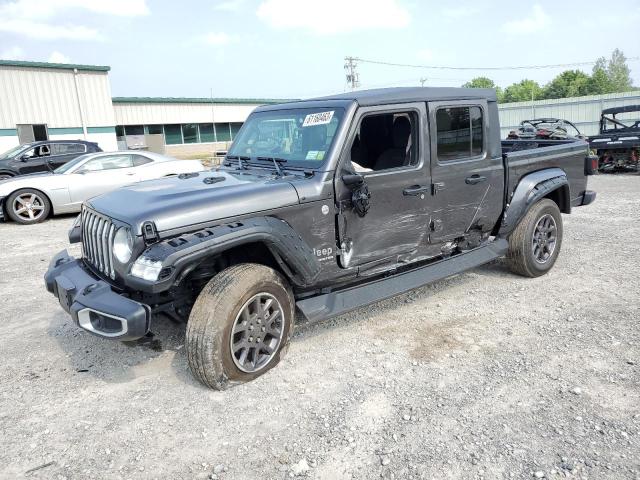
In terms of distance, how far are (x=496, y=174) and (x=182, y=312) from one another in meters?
3.25

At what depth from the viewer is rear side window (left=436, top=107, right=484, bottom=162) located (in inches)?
178

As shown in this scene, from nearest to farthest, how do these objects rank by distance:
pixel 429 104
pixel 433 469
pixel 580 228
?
pixel 433 469, pixel 429 104, pixel 580 228

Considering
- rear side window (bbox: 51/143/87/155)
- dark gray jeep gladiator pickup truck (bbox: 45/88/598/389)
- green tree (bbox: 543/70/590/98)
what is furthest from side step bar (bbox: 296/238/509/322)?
green tree (bbox: 543/70/590/98)

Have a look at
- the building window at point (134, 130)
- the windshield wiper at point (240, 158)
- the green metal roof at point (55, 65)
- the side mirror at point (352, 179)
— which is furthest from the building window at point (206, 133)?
the side mirror at point (352, 179)

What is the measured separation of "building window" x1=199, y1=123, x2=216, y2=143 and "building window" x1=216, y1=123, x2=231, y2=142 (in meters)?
0.46

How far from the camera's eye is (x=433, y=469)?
2666 millimetres

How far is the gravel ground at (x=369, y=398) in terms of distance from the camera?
9.04 ft

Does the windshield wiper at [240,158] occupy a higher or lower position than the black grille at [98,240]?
higher

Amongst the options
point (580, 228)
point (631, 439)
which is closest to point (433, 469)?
point (631, 439)

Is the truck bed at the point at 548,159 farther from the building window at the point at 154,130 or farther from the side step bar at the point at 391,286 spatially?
the building window at the point at 154,130

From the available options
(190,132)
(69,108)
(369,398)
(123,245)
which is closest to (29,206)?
(123,245)

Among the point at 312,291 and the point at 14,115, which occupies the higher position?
the point at 14,115

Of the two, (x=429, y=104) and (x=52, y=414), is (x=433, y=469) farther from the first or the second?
(x=429, y=104)

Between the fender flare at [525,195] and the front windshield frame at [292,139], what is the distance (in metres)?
2.28
